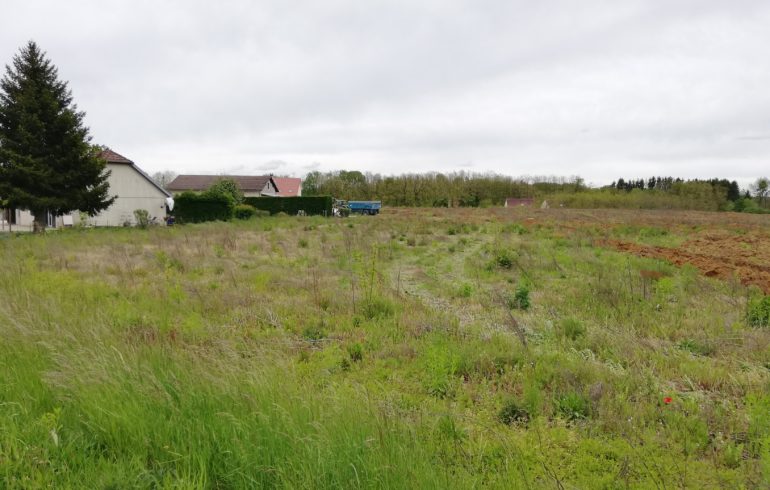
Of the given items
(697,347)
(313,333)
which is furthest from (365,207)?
(697,347)

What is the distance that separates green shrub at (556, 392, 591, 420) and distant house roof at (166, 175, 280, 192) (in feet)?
195

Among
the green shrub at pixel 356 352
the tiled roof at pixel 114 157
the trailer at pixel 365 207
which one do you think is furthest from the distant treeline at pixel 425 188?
the green shrub at pixel 356 352

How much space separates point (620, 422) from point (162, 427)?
3.55 m

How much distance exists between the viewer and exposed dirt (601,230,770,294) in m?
9.88

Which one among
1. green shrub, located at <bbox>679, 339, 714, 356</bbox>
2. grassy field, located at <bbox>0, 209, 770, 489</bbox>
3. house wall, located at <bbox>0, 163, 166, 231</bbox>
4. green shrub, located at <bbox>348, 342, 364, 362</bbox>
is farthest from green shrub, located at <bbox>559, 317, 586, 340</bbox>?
house wall, located at <bbox>0, 163, 166, 231</bbox>

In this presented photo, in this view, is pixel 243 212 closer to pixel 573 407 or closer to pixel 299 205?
pixel 299 205

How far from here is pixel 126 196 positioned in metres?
34.5

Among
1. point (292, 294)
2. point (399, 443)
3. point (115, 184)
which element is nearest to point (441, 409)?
point (399, 443)

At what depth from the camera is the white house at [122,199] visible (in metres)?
33.1

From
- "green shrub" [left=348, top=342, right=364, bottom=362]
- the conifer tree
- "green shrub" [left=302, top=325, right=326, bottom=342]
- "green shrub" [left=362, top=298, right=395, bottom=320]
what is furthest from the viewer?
the conifer tree

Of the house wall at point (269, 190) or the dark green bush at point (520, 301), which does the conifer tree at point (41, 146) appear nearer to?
the dark green bush at point (520, 301)

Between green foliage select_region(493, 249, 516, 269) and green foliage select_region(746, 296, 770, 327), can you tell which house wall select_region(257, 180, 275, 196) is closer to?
green foliage select_region(493, 249, 516, 269)

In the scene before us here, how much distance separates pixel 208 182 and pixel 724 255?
205 ft

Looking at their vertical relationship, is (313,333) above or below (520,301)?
below
